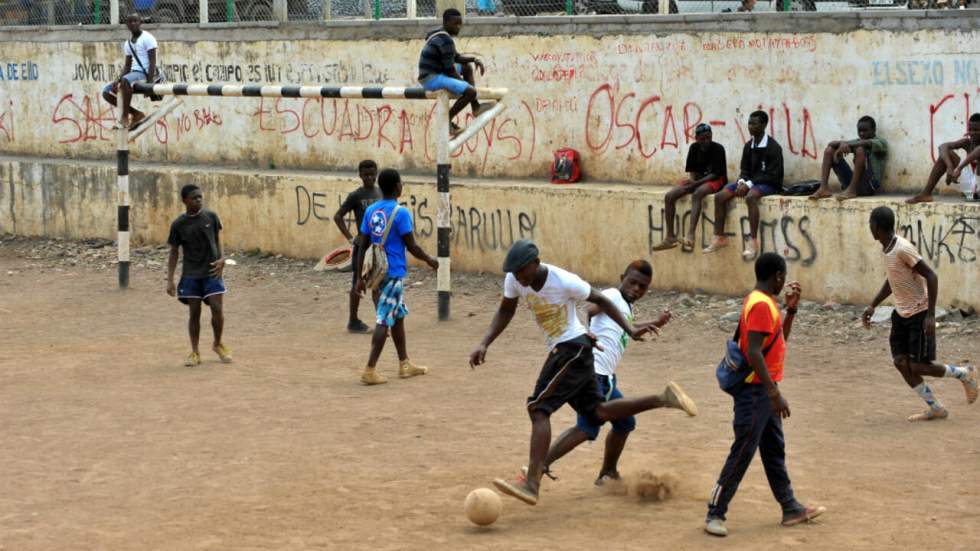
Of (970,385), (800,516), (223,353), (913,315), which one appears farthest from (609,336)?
(223,353)

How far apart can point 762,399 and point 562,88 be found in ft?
33.6

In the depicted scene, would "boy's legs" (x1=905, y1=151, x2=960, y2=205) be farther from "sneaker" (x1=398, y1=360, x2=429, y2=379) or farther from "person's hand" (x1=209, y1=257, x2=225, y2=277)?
"person's hand" (x1=209, y1=257, x2=225, y2=277)

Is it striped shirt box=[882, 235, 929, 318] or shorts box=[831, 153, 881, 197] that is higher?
shorts box=[831, 153, 881, 197]

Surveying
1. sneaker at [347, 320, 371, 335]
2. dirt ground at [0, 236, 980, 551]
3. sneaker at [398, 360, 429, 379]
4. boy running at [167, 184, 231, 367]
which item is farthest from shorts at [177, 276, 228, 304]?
sneaker at [347, 320, 371, 335]

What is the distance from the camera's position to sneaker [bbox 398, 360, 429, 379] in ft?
36.7

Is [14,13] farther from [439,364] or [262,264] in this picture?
[439,364]

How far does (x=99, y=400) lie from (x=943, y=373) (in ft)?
20.2

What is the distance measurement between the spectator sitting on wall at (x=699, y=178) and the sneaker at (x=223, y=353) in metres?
4.92

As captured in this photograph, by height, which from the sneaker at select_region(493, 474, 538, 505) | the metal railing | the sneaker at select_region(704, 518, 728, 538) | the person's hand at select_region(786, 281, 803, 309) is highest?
the metal railing

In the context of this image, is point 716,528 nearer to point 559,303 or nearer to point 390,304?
point 559,303

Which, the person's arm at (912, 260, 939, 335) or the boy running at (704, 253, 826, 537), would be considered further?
the person's arm at (912, 260, 939, 335)

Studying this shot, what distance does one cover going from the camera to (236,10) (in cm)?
2020

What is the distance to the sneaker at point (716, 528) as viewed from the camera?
677 cm

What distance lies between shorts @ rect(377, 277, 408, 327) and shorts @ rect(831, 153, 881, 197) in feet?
17.3
